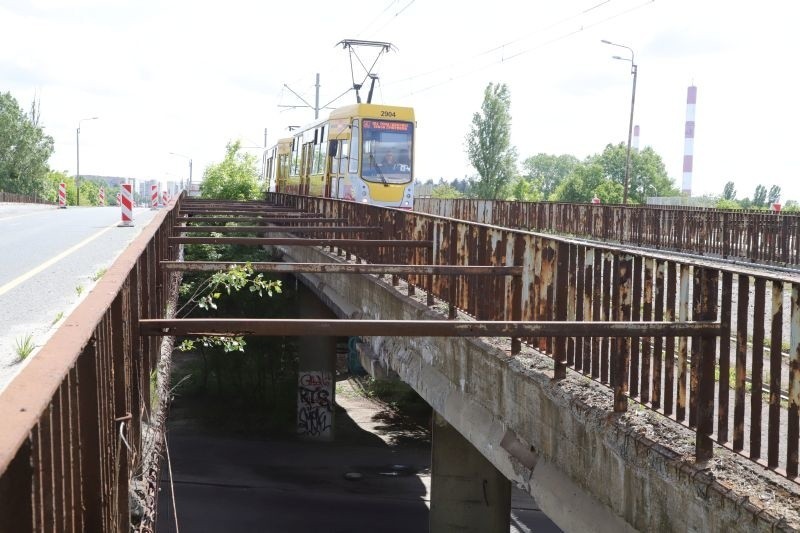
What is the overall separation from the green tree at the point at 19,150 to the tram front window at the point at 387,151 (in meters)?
74.9

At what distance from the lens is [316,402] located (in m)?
31.1

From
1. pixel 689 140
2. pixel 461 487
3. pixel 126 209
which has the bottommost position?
pixel 461 487

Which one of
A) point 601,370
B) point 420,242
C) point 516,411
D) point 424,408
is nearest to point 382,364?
Result: point 420,242

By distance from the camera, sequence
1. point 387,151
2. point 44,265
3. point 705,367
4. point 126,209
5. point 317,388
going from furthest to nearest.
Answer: point 317,388 → point 387,151 → point 126,209 → point 44,265 → point 705,367

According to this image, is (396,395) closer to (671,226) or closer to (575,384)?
(671,226)

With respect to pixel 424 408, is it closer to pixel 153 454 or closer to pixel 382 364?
pixel 382 364

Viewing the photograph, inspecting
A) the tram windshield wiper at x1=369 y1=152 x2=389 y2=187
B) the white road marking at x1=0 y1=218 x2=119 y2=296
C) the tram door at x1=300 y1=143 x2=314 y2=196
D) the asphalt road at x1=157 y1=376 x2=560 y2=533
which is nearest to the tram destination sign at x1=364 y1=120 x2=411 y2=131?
the tram windshield wiper at x1=369 y1=152 x2=389 y2=187

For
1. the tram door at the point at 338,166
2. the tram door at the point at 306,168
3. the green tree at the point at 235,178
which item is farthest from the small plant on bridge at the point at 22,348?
the green tree at the point at 235,178

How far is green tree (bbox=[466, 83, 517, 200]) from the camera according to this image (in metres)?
86.2

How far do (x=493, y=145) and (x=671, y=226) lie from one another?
189 feet

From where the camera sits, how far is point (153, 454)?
6164 millimetres

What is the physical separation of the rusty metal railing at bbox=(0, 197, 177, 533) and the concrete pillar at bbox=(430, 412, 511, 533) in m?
10.1

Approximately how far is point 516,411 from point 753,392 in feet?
9.41

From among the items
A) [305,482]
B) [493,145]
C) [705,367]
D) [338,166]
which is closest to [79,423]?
[705,367]
